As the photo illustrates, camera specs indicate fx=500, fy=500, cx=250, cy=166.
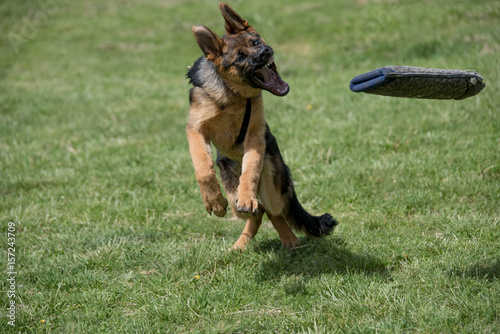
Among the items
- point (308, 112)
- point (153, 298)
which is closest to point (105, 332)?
point (153, 298)

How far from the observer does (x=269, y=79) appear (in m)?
4.09

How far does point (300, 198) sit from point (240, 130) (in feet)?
5.73

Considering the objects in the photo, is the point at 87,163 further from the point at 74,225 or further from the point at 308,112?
the point at 308,112

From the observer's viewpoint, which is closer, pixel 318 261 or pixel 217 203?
pixel 217 203

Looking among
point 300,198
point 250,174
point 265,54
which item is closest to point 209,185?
point 250,174

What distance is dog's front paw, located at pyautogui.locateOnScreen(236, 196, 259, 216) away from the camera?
3.69 meters

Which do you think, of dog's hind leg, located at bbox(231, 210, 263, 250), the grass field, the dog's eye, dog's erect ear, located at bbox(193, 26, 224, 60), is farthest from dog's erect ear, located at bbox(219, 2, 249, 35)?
the grass field

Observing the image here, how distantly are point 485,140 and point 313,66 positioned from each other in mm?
5437

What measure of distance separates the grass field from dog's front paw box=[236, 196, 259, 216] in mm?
668

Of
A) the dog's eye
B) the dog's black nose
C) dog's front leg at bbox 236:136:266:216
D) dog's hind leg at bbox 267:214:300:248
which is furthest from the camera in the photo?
dog's hind leg at bbox 267:214:300:248

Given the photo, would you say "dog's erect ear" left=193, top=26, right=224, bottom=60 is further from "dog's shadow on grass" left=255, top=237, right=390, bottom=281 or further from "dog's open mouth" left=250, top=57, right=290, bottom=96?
"dog's shadow on grass" left=255, top=237, right=390, bottom=281

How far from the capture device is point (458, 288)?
11.4ft

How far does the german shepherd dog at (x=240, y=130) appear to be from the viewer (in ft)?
12.9

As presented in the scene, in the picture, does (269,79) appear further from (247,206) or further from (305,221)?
(305,221)
